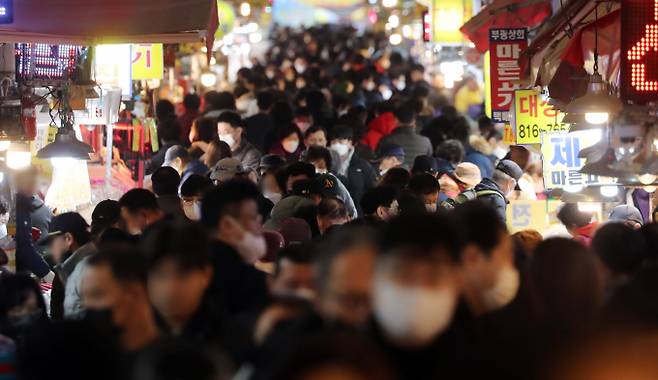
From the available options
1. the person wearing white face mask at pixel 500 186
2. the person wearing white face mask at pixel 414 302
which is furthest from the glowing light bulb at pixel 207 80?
the person wearing white face mask at pixel 414 302

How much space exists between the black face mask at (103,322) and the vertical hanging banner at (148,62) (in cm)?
1284

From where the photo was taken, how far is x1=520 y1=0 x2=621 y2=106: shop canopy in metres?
11.5

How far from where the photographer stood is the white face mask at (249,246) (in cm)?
764

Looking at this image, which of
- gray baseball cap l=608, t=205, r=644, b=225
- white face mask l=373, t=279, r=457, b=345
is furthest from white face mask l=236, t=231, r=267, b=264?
gray baseball cap l=608, t=205, r=644, b=225

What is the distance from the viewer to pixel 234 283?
7.14 metres

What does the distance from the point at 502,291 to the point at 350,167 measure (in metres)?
9.98

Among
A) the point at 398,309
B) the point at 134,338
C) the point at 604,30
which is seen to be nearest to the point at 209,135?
the point at 604,30

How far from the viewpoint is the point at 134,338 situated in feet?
20.8

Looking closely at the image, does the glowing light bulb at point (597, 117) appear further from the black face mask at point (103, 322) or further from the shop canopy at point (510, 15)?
the shop canopy at point (510, 15)

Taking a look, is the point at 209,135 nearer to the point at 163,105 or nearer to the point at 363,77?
the point at 163,105

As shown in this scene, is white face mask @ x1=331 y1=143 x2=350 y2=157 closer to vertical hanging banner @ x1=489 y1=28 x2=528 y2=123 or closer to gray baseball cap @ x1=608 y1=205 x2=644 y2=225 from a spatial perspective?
vertical hanging banner @ x1=489 y1=28 x2=528 y2=123

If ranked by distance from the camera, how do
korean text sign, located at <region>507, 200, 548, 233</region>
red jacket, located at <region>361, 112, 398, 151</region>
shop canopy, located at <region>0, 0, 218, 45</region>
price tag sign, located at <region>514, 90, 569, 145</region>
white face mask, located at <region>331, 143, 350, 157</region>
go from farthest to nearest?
red jacket, located at <region>361, 112, 398, 151</region> → white face mask, located at <region>331, 143, 350, 157</region> → price tag sign, located at <region>514, 90, 569, 145</region> → korean text sign, located at <region>507, 200, 548, 233</region> → shop canopy, located at <region>0, 0, 218, 45</region>

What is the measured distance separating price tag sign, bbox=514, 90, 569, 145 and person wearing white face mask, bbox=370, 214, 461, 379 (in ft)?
32.3

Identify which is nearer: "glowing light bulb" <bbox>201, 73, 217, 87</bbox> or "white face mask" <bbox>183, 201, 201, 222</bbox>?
"white face mask" <bbox>183, 201, 201, 222</bbox>
